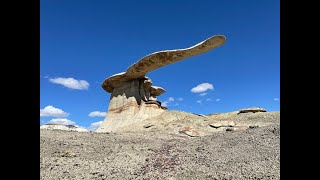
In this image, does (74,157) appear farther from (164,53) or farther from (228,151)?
(164,53)

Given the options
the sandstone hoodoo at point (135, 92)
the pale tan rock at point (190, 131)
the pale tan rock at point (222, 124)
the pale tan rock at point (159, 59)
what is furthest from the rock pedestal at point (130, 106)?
the pale tan rock at point (222, 124)

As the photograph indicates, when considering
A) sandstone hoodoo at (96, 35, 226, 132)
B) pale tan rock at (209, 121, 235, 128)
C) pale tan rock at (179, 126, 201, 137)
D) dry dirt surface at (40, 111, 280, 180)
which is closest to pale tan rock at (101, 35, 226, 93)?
sandstone hoodoo at (96, 35, 226, 132)

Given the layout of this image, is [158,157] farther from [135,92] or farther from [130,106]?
[135,92]

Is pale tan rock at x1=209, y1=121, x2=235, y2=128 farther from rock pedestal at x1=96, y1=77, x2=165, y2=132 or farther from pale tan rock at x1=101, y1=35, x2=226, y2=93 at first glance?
rock pedestal at x1=96, y1=77, x2=165, y2=132

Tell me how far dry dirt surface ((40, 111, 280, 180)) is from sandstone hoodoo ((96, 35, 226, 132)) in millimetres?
8453

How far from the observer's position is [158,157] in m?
8.71

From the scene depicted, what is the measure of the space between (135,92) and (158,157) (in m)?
13.2

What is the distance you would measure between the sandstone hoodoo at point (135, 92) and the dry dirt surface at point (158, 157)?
8453 mm

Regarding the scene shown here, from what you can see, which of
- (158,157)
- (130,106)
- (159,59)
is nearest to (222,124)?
(159,59)

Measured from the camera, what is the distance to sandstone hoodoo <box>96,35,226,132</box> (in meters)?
19.3

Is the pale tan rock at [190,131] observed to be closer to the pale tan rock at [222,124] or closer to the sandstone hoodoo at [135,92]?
the pale tan rock at [222,124]

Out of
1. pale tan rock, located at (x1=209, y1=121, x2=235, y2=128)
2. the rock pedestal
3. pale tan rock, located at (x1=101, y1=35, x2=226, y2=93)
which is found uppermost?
pale tan rock, located at (x1=101, y1=35, x2=226, y2=93)
